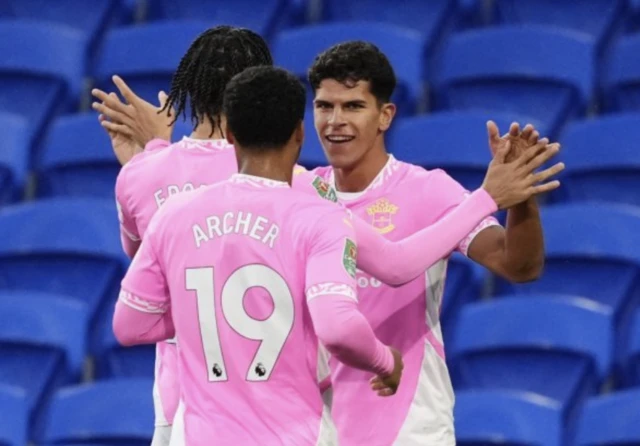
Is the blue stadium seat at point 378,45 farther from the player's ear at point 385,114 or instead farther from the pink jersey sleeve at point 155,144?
the pink jersey sleeve at point 155,144

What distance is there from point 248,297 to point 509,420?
7.31 feet

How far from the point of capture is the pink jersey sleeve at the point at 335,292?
3.07 m

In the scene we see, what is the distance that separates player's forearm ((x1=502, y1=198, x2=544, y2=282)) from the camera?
3.79 m

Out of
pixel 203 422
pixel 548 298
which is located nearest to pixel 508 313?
pixel 548 298

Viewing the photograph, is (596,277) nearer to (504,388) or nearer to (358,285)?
(504,388)

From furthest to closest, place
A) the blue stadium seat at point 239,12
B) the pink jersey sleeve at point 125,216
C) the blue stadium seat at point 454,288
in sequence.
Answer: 1. the blue stadium seat at point 239,12
2. the blue stadium seat at point 454,288
3. the pink jersey sleeve at point 125,216

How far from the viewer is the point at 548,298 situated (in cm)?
554

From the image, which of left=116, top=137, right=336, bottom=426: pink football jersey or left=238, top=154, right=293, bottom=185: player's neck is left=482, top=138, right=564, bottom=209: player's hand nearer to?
left=116, top=137, right=336, bottom=426: pink football jersey

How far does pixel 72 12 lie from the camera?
7504 mm

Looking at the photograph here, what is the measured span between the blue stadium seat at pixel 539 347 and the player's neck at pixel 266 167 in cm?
246

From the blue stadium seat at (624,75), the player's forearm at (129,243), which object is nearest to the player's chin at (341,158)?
the player's forearm at (129,243)

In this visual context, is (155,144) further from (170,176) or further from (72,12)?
(72,12)

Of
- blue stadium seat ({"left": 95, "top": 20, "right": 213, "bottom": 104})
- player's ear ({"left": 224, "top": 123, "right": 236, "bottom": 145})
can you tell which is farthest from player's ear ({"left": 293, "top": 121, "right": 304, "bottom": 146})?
blue stadium seat ({"left": 95, "top": 20, "right": 213, "bottom": 104})

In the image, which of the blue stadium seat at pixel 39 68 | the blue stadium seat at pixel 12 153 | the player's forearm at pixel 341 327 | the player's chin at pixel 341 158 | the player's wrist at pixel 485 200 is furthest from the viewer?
the blue stadium seat at pixel 39 68
